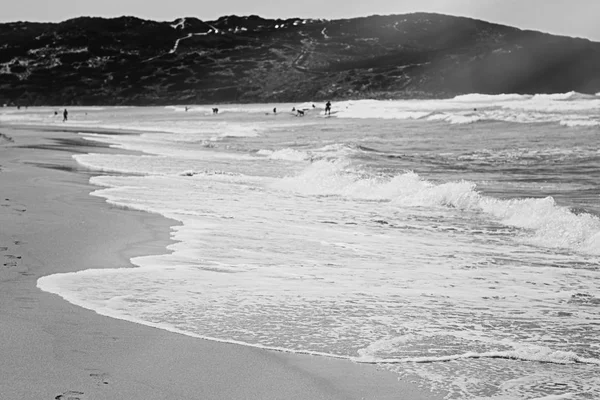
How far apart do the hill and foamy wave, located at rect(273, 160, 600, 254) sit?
4294 inches

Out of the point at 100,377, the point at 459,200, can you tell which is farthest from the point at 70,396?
the point at 459,200

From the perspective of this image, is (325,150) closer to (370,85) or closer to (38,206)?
(38,206)

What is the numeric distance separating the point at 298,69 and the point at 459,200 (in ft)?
493

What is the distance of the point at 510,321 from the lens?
547 centimetres

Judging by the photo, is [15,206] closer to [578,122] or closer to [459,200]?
[459,200]

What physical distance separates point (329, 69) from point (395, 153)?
138 meters

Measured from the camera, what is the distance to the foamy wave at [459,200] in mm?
9336

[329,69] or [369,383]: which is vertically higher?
[329,69]

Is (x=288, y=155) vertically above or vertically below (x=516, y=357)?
above

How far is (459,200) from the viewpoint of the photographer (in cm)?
1266

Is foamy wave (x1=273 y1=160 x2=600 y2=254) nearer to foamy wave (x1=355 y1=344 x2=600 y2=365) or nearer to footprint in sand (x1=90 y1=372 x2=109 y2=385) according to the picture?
foamy wave (x1=355 y1=344 x2=600 y2=365)

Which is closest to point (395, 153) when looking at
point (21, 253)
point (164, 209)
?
point (164, 209)

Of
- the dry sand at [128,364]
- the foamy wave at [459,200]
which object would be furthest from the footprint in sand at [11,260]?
the foamy wave at [459,200]

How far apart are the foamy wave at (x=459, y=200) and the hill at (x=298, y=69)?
109072 millimetres
